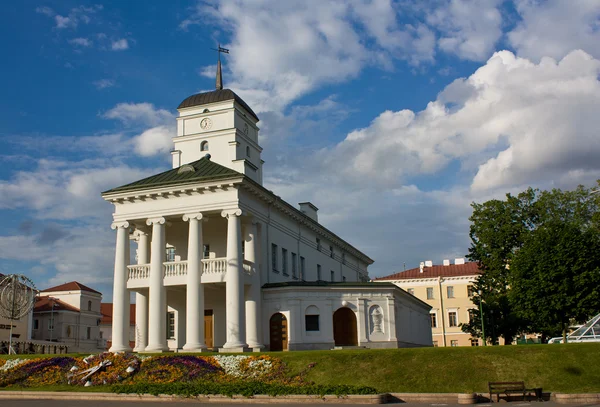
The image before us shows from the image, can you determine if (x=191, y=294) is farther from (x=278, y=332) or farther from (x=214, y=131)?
(x=214, y=131)

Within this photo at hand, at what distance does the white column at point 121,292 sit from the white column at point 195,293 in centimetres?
441

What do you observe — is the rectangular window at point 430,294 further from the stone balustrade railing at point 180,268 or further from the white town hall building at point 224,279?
the stone balustrade railing at point 180,268

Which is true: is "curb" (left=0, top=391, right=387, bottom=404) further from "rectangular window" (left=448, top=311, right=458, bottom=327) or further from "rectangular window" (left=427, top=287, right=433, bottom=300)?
"rectangular window" (left=427, top=287, right=433, bottom=300)

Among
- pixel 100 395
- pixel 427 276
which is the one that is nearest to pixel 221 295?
pixel 100 395

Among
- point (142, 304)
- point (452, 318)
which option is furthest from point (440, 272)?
point (142, 304)

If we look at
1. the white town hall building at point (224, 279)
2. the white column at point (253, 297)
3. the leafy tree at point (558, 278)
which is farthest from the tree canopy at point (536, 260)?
the white column at point (253, 297)

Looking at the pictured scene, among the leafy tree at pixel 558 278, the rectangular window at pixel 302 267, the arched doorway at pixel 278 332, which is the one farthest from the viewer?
the rectangular window at pixel 302 267

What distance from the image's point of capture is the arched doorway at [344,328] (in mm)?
39844

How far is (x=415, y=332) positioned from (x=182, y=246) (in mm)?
20925

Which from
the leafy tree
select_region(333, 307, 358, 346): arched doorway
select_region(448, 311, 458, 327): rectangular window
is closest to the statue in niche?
select_region(333, 307, 358, 346): arched doorway

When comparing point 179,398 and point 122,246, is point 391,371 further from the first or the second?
point 122,246

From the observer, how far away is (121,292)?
3759 centimetres

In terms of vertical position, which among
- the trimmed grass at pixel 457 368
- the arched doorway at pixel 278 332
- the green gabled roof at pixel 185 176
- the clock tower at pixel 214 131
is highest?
the clock tower at pixel 214 131

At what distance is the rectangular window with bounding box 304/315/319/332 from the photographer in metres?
39.2
